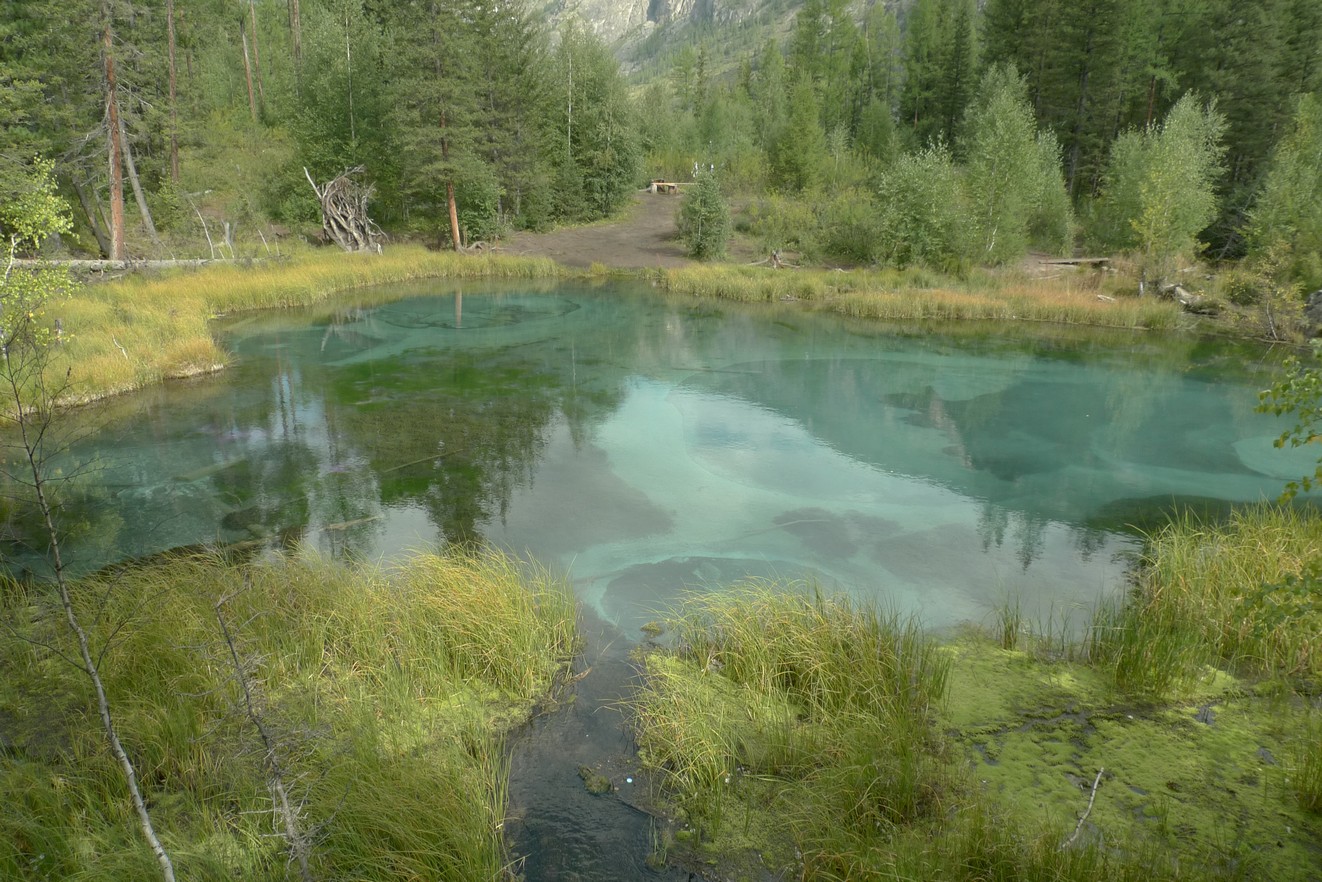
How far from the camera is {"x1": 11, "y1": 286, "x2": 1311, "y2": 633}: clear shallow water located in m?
8.23

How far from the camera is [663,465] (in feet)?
36.2

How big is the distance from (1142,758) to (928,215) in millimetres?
22516

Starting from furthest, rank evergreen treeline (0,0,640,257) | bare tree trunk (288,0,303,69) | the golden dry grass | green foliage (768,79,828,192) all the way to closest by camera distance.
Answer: bare tree trunk (288,0,303,69) < green foliage (768,79,828,192) < evergreen treeline (0,0,640,257) < the golden dry grass

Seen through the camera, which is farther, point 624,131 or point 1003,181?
point 624,131

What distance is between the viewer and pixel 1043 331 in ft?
67.2

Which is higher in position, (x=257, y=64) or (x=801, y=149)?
(x=257, y=64)

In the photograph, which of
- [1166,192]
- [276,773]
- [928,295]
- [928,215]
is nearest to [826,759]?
[276,773]

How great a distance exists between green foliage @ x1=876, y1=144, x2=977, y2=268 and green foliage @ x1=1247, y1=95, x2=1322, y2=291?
26.3 ft

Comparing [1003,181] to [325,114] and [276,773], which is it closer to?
[325,114]

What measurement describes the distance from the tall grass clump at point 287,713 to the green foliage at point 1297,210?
23454 millimetres

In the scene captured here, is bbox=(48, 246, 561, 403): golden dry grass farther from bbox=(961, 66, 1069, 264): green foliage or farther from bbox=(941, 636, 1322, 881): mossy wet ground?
bbox=(961, 66, 1069, 264): green foliage

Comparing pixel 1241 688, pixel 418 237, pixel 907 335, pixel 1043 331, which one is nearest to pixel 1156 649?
pixel 1241 688

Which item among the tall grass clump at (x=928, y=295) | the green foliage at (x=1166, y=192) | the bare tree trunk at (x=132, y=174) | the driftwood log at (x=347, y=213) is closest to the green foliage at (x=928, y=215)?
the tall grass clump at (x=928, y=295)

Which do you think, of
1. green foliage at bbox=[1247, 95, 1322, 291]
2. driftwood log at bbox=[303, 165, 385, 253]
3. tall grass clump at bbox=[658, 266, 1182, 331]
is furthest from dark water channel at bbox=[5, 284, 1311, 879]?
driftwood log at bbox=[303, 165, 385, 253]
